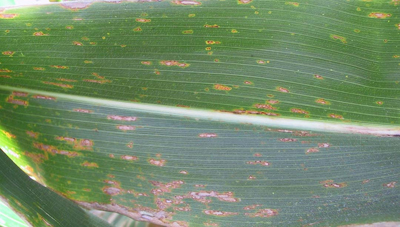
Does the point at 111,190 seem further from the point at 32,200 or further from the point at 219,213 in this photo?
the point at 219,213

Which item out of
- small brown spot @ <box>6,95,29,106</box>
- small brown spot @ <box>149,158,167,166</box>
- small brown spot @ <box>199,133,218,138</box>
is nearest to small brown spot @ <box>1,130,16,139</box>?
small brown spot @ <box>6,95,29,106</box>

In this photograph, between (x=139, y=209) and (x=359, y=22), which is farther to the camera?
(x=139, y=209)

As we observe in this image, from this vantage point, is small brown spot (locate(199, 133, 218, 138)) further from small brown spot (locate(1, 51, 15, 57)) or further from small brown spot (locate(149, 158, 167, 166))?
small brown spot (locate(1, 51, 15, 57))

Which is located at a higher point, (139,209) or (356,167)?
(356,167)

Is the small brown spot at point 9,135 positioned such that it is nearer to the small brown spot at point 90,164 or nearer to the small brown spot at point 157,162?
the small brown spot at point 90,164

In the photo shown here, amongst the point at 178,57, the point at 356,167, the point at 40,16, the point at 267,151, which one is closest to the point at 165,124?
the point at 178,57

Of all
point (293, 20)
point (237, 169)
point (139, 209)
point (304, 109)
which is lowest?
point (139, 209)

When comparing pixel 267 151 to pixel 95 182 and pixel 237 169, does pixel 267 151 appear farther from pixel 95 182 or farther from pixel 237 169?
pixel 95 182

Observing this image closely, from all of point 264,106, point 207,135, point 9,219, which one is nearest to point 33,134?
point 9,219

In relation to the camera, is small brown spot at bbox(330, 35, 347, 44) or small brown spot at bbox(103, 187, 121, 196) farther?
small brown spot at bbox(103, 187, 121, 196)
